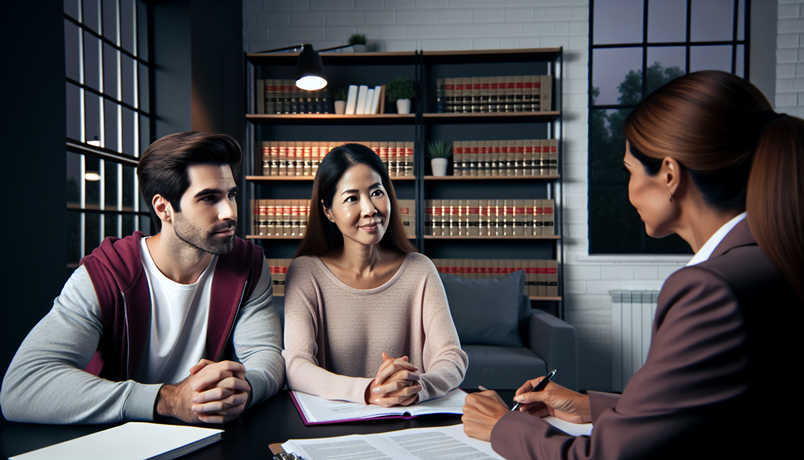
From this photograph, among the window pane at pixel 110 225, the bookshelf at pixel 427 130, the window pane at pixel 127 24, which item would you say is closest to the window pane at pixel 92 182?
the window pane at pixel 110 225

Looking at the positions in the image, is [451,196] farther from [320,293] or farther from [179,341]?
[179,341]

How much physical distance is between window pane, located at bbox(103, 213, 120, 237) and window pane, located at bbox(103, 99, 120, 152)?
1.27 ft

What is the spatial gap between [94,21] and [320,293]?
2284 millimetres

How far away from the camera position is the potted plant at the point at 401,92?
367 centimetres

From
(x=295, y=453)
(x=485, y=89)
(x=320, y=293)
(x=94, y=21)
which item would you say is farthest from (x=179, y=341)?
(x=485, y=89)

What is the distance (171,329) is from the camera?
123 cm

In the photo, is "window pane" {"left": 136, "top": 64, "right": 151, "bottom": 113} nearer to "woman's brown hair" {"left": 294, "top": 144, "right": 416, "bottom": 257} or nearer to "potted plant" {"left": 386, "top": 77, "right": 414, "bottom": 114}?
"potted plant" {"left": 386, "top": 77, "right": 414, "bottom": 114}

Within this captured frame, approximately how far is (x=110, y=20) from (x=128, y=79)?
332mm

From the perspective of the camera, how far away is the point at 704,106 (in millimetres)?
645

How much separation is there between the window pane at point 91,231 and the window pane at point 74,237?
0.15ft

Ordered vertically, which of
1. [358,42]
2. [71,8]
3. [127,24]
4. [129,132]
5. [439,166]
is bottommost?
[439,166]

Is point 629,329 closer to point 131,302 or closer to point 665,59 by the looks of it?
point 665,59

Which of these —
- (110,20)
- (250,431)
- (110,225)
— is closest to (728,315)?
(250,431)

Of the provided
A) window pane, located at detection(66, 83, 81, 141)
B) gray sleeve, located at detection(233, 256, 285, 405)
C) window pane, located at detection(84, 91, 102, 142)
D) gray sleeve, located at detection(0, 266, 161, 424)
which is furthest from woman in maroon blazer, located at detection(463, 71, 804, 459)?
window pane, located at detection(84, 91, 102, 142)
